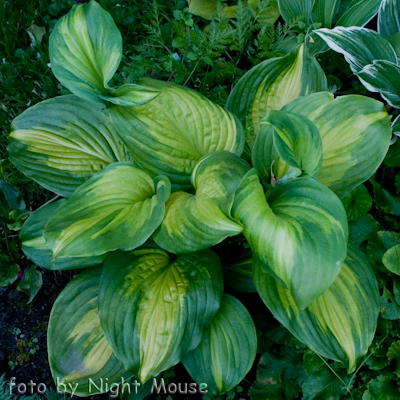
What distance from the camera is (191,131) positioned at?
0.95 meters

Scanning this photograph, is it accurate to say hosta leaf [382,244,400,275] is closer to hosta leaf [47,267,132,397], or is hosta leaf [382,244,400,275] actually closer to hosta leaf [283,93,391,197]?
hosta leaf [283,93,391,197]

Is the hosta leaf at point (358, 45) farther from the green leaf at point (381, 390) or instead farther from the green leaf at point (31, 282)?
the green leaf at point (31, 282)

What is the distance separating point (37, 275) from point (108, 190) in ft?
1.97

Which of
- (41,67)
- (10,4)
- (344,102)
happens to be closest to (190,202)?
(344,102)

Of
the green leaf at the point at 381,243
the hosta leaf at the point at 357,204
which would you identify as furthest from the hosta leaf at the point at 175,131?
the green leaf at the point at 381,243

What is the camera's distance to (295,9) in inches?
55.7

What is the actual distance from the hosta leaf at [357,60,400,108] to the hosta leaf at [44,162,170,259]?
2.58 ft

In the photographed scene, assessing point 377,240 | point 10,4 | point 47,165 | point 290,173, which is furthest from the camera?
point 10,4

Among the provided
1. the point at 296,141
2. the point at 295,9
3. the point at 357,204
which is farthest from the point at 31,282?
the point at 295,9

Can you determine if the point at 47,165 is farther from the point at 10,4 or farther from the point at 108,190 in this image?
the point at 10,4

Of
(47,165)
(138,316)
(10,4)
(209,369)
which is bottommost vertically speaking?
(209,369)

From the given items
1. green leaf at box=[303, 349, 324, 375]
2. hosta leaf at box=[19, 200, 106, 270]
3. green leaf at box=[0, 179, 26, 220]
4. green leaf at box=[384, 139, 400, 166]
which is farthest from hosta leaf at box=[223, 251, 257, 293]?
green leaf at box=[0, 179, 26, 220]

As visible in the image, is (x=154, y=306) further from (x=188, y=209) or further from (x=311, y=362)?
(x=311, y=362)

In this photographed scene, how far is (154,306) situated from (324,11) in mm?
1161
